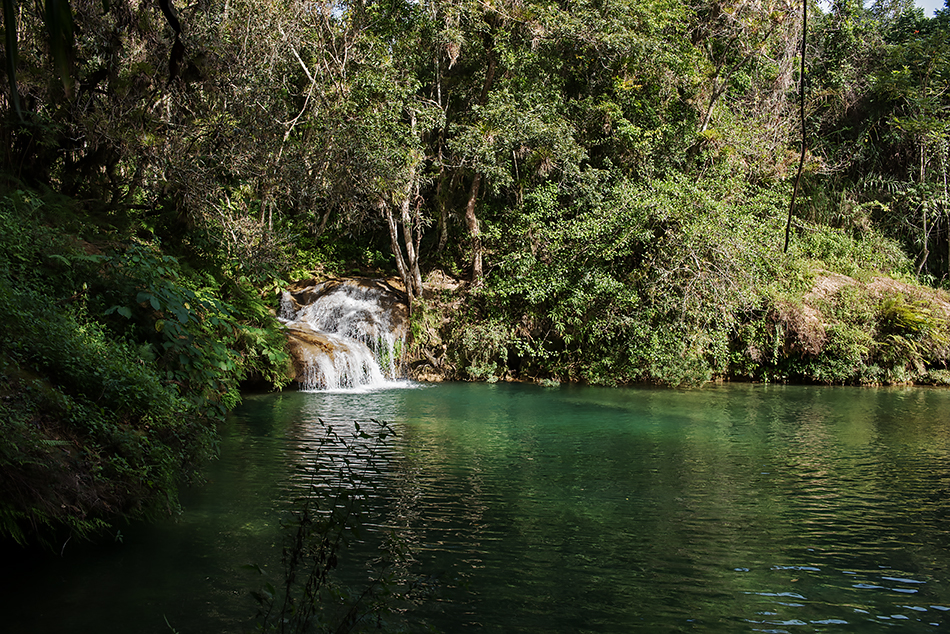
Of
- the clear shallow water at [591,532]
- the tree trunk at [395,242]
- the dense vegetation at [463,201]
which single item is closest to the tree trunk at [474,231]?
the dense vegetation at [463,201]

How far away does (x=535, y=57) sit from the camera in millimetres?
16547

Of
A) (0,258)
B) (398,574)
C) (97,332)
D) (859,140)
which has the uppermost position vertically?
(859,140)

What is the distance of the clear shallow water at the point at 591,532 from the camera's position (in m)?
4.15

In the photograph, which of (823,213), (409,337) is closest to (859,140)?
(823,213)

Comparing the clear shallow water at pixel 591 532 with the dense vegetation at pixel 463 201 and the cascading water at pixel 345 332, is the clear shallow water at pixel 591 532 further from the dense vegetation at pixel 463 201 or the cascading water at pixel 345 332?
the cascading water at pixel 345 332

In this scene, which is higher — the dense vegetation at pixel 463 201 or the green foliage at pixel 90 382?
the dense vegetation at pixel 463 201

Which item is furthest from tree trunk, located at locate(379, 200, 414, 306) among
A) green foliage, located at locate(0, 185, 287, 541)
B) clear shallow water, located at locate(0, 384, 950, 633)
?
green foliage, located at locate(0, 185, 287, 541)

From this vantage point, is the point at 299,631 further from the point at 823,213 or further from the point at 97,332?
the point at 823,213

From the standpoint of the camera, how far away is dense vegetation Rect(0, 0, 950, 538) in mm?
5531

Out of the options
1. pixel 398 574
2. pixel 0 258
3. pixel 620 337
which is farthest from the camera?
pixel 620 337

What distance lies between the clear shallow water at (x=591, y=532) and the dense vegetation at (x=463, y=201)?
2.21 ft

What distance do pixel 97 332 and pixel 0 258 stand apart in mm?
960

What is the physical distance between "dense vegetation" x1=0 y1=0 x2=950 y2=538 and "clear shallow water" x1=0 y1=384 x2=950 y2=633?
675 millimetres

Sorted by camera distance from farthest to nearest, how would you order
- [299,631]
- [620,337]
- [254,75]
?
1. [620,337]
2. [254,75]
3. [299,631]
